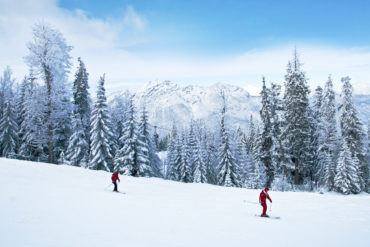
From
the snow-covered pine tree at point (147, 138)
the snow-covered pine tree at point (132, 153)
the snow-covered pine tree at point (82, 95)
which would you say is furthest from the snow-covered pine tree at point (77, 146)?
the snow-covered pine tree at point (147, 138)

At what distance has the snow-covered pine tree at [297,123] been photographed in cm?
3161

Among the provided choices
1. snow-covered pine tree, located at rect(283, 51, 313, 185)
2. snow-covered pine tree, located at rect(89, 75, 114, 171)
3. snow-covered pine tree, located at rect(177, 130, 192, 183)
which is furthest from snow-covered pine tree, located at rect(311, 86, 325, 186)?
snow-covered pine tree, located at rect(89, 75, 114, 171)

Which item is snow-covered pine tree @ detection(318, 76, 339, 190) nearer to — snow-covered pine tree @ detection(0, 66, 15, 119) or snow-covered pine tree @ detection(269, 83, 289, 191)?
snow-covered pine tree @ detection(269, 83, 289, 191)

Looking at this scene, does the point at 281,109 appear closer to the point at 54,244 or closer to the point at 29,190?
the point at 29,190

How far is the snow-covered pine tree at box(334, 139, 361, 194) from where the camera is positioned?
2866cm

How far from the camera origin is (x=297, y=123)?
104ft

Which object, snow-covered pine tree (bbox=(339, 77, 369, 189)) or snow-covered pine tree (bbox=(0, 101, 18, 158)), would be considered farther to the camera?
snow-covered pine tree (bbox=(0, 101, 18, 158))

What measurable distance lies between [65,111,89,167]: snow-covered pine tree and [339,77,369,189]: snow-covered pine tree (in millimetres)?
34812

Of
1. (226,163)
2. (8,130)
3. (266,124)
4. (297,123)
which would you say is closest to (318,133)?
(297,123)

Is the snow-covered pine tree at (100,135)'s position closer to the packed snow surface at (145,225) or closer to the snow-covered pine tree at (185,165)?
the packed snow surface at (145,225)

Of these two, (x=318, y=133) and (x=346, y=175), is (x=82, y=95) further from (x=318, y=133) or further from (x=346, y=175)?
(x=346, y=175)

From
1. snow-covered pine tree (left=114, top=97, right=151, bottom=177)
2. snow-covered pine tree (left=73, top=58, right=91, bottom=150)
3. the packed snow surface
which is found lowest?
the packed snow surface

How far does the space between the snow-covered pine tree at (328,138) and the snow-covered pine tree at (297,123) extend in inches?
85.8

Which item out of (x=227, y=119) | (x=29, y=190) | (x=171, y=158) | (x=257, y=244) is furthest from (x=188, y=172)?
(x=257, y=244)
